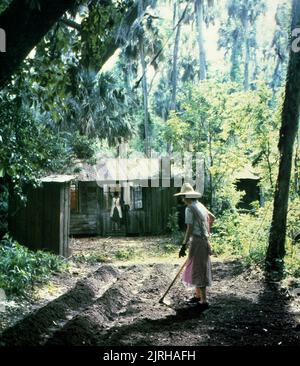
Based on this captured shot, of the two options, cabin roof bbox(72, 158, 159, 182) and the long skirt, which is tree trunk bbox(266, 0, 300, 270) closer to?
the long skirt

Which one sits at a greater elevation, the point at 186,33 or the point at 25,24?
the point at 186,33

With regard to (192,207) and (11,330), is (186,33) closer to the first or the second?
(192,207)

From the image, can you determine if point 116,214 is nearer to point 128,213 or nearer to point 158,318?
point 128,213

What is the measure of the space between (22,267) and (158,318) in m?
3.62

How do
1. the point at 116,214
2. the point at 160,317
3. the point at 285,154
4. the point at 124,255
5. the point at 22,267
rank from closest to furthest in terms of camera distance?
the point at 160,317
the point at 22,267
the point at 285,154
the point at 124,255
the point at 116,214

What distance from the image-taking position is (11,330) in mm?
5434

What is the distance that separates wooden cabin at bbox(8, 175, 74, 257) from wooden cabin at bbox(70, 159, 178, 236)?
7593 mm

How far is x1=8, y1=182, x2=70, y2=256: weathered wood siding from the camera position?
36.2 ft

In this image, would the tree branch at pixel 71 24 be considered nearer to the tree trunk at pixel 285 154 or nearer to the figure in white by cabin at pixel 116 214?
the tree trunk at pixel 285 154

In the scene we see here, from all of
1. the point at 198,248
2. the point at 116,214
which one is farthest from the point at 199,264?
the point at 116,214

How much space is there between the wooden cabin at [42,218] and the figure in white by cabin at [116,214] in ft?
26.1

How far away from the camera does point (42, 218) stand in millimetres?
11102
